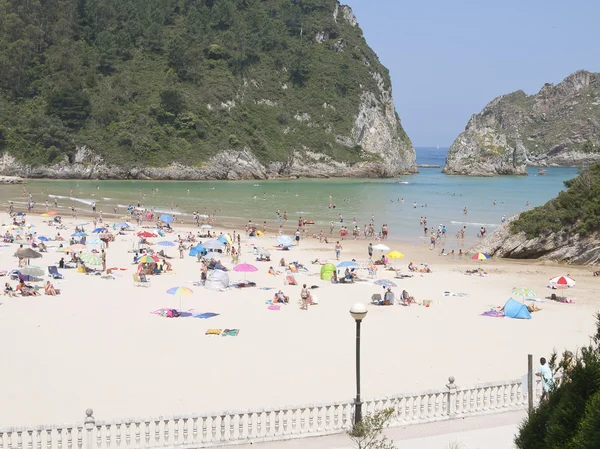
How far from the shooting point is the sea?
56.5 metres

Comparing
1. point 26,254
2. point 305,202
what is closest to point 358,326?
point 26,254

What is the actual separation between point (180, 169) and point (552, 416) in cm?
10585

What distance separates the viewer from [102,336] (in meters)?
17.2

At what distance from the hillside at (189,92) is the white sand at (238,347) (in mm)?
86833

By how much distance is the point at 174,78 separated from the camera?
12138 centimetres

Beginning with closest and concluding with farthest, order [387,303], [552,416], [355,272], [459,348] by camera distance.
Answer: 1. [552,416]
2. [459,348]
3. [387,303]
4. [355,272]

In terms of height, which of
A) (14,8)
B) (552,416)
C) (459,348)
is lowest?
(459,348)

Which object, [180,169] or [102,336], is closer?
[102,336]

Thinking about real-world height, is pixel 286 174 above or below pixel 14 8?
below

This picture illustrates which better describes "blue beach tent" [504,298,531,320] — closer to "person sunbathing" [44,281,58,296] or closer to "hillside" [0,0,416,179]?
"person sunbathing" [44,281,58,296]

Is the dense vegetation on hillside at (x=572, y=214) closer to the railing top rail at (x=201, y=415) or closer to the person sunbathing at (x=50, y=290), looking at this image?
the person sunbathing at (x=50, y=290)

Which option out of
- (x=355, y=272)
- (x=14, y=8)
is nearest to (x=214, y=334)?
(x=355, y=272)

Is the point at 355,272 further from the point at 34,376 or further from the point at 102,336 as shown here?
the point at 34,376

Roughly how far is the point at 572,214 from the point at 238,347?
24.1m
